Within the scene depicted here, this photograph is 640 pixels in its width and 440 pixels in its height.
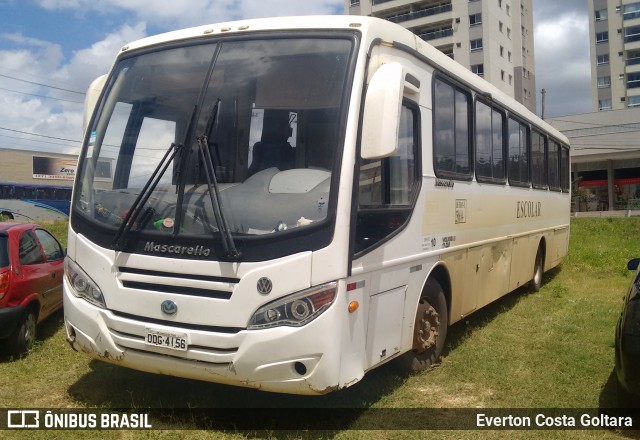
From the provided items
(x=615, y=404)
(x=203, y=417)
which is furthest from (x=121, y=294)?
(x=615, y=404)

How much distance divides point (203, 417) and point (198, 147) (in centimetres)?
221

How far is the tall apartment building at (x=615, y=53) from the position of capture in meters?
72.0

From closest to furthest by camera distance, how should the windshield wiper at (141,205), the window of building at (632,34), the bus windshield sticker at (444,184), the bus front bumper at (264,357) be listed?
the bus front bumper at (264,357) < the windshield wiper at (141,205) < the bus windshield sticker at (444,184) < the window of building at (632,34)

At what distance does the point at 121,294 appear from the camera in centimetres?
470

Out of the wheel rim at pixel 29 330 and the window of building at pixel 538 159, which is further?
the window of building at pixel 538 159

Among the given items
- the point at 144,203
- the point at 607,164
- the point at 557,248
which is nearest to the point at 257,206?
the point at 144,203

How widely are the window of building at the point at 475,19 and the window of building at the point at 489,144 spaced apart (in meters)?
56.1

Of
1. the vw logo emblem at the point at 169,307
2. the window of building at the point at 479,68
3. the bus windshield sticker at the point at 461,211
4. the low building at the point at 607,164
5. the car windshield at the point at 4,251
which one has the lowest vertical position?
the vw logo emblem at the point at 169,307

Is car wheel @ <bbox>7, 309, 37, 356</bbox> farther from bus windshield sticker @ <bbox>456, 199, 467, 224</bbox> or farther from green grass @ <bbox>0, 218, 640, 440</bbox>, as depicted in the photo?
bus windshield sticker @ <bbox>456, 199, 467, 224</bbox>

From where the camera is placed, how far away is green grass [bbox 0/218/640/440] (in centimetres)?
525

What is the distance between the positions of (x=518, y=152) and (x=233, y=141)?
5.95 m

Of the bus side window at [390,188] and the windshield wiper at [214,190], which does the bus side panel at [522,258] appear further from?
the windshield wiper at [214,190]

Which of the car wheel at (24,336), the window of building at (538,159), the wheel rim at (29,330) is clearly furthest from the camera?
the window of building at (538,159)

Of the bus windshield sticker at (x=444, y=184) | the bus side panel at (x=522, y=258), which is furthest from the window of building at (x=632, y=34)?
the bus windshield sticker at (x=444, y=184)
